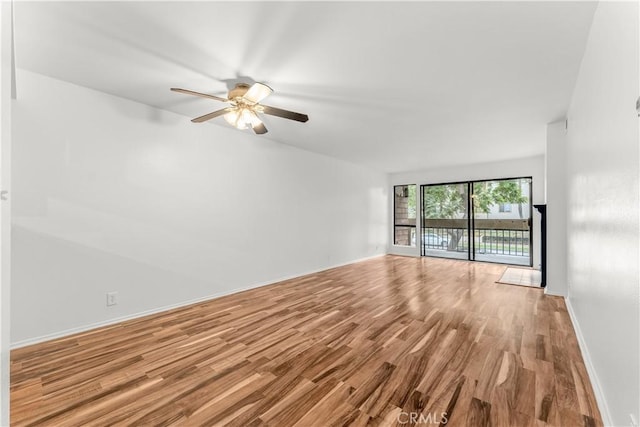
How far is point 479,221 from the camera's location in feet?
21.4

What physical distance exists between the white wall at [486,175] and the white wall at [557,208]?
230 centimetres

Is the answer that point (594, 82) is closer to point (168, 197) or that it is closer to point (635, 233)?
point (635, 233)

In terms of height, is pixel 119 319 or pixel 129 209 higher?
pixel 129 209

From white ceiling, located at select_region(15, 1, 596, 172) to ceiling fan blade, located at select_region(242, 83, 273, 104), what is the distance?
250mm

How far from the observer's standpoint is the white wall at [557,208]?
347 cm

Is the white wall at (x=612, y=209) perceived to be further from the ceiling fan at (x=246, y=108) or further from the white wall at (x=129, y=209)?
the white wall at (x=129, y=209)

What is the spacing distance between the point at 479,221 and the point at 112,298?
7402 mm

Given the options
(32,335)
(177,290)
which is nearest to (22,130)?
(32,335)

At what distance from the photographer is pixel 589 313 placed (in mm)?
1983

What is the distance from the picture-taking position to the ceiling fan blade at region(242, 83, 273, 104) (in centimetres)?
211

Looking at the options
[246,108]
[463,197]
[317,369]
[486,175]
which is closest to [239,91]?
[246,108]

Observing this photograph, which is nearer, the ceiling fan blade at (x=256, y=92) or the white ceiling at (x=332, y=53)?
the white ceiling at (x=332, y=53)

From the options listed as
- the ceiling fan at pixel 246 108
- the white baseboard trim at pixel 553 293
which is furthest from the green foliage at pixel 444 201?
the ceiling fan at pixel 246 108

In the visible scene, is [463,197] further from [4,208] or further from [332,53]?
[4,208]
